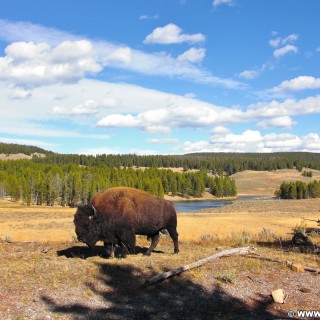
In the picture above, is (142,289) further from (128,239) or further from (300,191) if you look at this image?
(300,191)

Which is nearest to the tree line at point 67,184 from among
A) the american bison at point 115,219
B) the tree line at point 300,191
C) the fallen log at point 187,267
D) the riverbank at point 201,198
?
the riverbank at point 201,198

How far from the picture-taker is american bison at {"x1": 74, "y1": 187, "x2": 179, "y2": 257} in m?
12.9

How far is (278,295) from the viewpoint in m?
9.65

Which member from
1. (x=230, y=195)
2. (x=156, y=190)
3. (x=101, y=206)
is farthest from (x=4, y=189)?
(x=101, y=206)

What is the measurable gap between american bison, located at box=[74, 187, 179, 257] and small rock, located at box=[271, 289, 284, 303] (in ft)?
16.9

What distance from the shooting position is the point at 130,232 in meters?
13.1

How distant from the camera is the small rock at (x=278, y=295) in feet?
31.4

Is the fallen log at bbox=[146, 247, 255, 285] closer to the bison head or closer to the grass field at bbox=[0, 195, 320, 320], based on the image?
the grass field at bbox=[0, 195, 320, 320]

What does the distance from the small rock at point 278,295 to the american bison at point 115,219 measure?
16.9 ft

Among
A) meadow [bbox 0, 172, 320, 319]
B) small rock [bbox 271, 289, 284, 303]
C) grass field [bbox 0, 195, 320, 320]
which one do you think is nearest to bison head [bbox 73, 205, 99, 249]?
grass field [bbox 0, 195, 320, 320]

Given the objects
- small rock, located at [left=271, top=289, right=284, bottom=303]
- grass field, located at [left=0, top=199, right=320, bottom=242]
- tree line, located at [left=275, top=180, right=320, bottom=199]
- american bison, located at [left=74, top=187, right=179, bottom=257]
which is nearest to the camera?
small rock, located at [left=271, top=289, right=284, bottom=303]

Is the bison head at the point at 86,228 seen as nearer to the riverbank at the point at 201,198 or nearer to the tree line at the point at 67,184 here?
the tree line at the point at 67,184

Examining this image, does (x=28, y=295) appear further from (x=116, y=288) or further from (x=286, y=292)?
(x=286, y=292)

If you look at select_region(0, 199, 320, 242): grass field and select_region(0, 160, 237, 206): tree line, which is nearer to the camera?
select_region(0, 199, 320, 242): grass field
